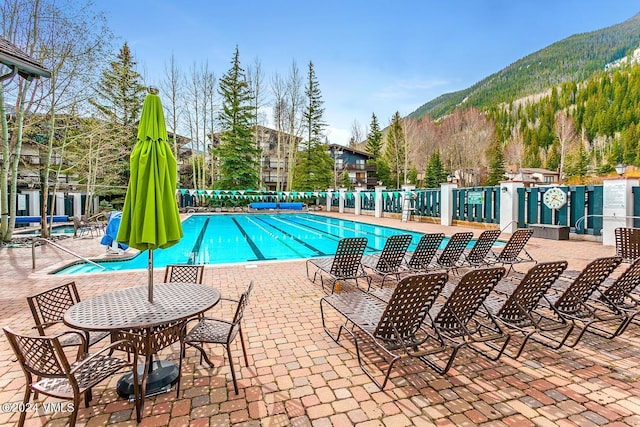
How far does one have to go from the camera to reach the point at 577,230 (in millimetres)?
10523

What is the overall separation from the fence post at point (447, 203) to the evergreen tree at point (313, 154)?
61.1 ft

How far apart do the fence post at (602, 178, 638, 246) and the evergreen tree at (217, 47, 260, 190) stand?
25370 millimetres

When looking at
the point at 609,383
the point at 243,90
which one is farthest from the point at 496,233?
the point at 243,90

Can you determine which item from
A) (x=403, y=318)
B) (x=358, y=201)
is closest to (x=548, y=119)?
(x=358, y=201)

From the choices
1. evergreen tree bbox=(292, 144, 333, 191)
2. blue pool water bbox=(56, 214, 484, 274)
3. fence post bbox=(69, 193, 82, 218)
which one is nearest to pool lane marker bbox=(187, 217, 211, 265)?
blue pool water bbox=(56, 214, 484, 274)

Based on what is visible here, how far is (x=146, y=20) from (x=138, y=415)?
1513 centimetres

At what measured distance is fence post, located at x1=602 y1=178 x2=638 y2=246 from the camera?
898cm

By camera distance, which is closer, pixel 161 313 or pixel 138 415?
pixel 138 415

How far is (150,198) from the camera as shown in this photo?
2562 millimetres

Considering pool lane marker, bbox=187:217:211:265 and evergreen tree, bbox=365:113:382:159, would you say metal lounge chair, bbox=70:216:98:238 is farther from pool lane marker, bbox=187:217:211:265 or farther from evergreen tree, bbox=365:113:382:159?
evergreen tree, bbox=365:113:382:159

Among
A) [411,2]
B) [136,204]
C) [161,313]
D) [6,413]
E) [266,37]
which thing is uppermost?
[411,2]

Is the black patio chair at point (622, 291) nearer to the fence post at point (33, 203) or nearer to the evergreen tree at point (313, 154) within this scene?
the fence post at point (33, 203)

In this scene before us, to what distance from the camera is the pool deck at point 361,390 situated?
2.15 meters

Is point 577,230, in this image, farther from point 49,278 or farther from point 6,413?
point 49,278
